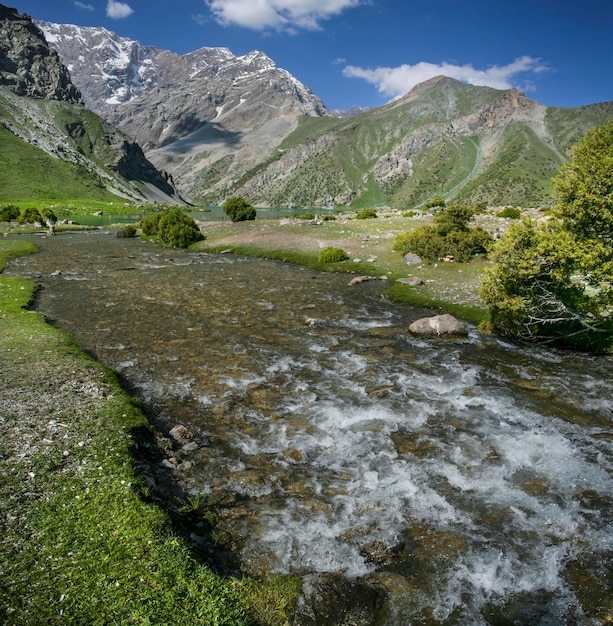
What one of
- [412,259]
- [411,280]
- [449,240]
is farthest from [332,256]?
[449,240]

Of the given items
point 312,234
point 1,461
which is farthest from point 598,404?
point 312,234

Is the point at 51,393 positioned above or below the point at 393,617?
above

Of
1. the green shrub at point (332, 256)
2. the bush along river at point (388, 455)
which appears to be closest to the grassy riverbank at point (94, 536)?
the bush along river at point (388, 455)

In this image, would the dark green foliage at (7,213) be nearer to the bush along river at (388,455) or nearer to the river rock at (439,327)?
the bush along river at (388,455)

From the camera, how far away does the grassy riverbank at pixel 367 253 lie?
29.8 m

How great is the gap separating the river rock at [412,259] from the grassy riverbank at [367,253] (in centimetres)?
60

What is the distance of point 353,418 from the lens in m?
14.3

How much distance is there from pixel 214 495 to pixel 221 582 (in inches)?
118

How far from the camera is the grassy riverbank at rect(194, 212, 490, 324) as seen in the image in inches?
1175

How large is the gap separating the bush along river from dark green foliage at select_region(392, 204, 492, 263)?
58.2ft

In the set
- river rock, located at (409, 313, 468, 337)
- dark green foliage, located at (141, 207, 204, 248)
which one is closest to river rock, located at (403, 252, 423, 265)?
river rock, located at (409, 313, 468, 337)

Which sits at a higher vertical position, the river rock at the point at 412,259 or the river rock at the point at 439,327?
the river rock at the point at 412,259

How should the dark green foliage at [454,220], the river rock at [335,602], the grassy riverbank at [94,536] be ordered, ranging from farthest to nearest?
the dark green foliage at [454,220] → the river rock at [335,602] → the grassy riverbank at [94,536]

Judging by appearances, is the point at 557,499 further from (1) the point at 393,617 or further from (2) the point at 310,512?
(2) the point at 310,512
